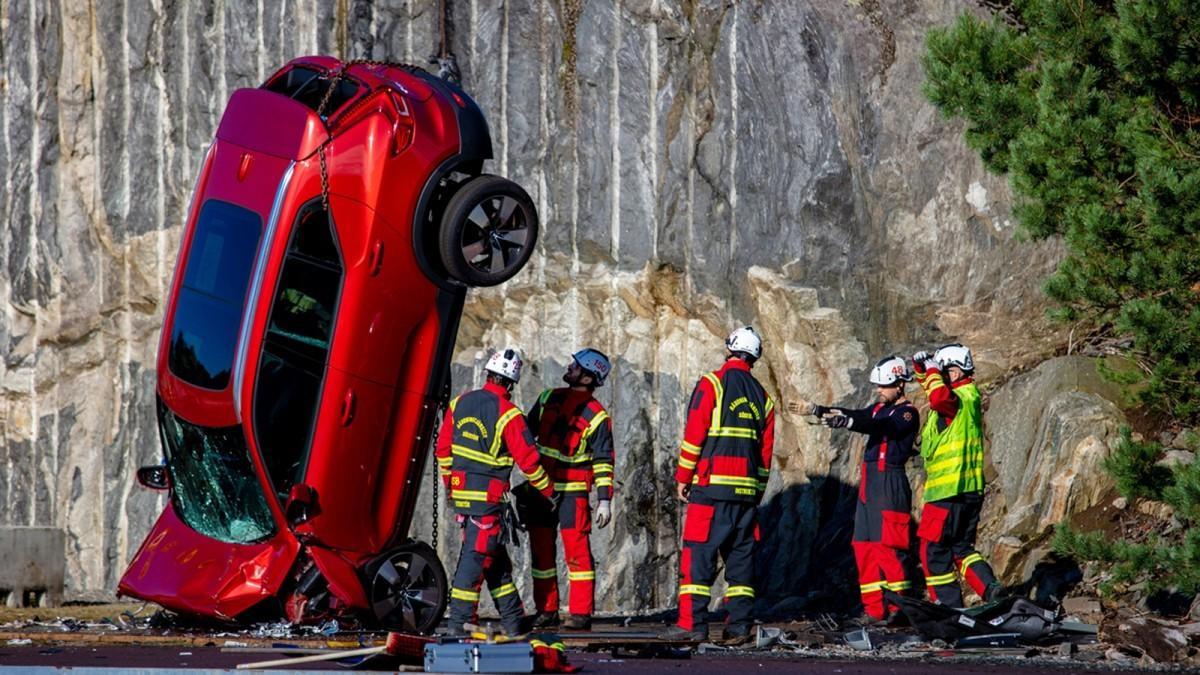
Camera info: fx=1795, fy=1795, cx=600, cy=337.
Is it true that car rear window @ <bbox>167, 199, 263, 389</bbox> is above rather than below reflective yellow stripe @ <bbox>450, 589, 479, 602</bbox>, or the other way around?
above

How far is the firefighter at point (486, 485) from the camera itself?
1120 cm

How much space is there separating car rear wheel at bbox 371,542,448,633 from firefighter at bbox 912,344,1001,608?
3184mm

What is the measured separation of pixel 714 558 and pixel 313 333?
288cm

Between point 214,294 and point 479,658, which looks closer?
point 479,658

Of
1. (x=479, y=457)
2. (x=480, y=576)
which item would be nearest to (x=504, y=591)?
(x=480, y=576)

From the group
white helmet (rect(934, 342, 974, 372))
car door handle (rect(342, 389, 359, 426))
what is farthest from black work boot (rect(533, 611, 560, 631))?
white helmet (rect(934, 342, 974, 372))

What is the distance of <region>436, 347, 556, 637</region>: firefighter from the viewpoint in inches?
441

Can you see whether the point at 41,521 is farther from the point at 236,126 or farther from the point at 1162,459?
the point at 1162,459

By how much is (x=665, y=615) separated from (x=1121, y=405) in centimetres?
368

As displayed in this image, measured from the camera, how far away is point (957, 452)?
11734mm

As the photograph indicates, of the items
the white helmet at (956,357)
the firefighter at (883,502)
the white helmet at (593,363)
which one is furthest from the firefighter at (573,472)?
the white helmet at (956,357)

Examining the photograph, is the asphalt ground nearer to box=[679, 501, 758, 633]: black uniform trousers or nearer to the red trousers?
box=[679, 501, 758, 633]: black uniform trousers

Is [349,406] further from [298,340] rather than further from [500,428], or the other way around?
[500,428]

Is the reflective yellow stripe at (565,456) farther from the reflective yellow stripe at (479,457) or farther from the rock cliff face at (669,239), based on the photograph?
the rock cliff face at (669,239)
